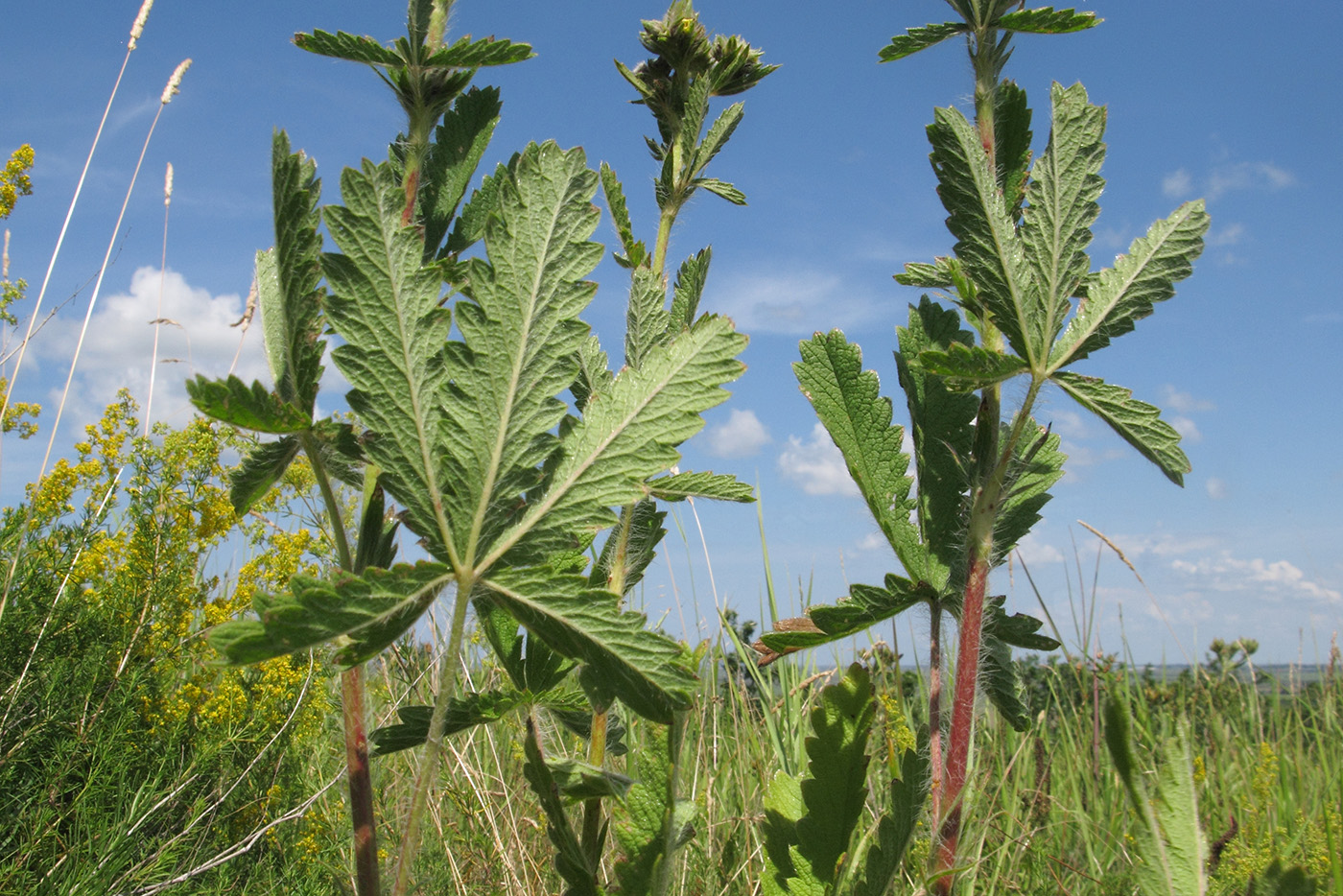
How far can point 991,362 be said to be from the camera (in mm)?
845

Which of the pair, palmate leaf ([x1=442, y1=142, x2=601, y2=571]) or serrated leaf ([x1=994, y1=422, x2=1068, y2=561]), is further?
serrated leaf ([x1=994, y1=422, x2=1068, y2=561])

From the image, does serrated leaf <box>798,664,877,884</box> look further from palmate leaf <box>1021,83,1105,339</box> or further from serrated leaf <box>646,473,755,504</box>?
palmate leaf <box>1021,83,1105,339</box>

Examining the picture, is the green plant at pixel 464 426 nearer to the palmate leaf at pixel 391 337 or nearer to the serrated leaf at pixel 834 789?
the palmate leaf at pixel 391 337

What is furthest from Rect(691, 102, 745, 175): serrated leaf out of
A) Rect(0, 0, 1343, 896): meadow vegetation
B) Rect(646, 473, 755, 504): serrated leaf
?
Rect(646, 473, 755, 504): serrated leaf

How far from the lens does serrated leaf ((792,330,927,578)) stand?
3.34 ft

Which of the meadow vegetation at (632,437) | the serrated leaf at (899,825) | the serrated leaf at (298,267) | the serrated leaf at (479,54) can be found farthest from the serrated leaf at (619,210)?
the serrated leaf at (899,825)

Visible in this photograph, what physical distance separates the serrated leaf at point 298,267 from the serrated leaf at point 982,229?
2.01ft

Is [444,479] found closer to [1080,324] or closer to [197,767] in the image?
[1080,324]

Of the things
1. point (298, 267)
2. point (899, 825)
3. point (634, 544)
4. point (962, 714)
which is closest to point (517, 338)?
point (298, 267)

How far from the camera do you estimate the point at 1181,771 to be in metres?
0.92

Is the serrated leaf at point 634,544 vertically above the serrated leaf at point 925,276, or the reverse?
the serrated leaf at point 925,276

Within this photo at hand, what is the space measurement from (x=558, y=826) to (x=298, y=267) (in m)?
0.62

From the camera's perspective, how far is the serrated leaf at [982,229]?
2.94 feet

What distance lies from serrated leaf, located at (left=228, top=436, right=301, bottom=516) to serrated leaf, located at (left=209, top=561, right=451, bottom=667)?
0.70ft
